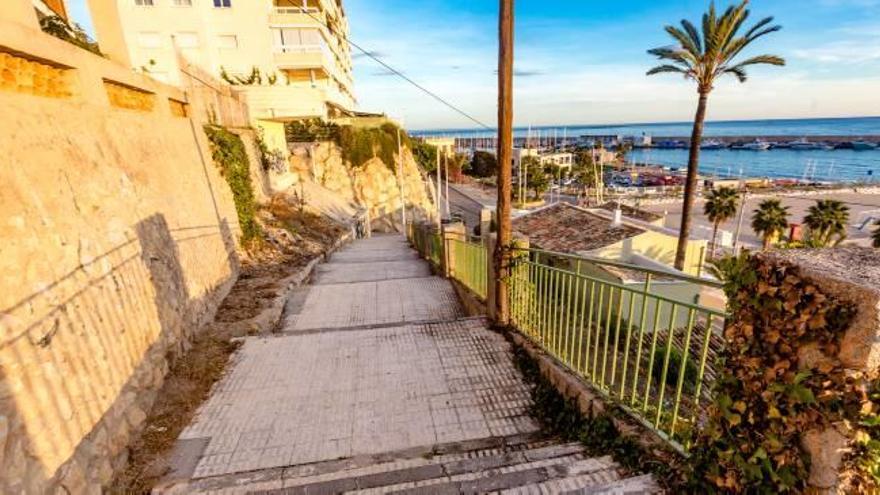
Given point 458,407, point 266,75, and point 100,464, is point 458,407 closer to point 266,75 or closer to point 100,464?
point 100,464

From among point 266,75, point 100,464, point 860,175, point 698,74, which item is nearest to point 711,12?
point 698,74

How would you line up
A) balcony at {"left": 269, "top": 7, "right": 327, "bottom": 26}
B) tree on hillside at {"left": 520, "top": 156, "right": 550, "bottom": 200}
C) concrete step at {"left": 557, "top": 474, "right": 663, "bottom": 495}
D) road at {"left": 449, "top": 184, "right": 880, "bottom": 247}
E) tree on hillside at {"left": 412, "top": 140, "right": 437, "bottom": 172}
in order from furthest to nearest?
1. tree on hillside at {"left": 520, "top": 156, "right": 550, "bottom": 200}
2. tree on hillside at {"left": 412, "top": 140, "right": 437, "bottom": 172}
3. road at {"left": 449, "top": 184, "right": 880, "bottom": 247}
4. balcony at {"left": 269, "top": 7, "right": 327, "bottom": 26}
5. concrete step at {"left": 557, "top": 474, "right": 663, "bottom": 495}

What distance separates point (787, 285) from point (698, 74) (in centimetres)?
1896

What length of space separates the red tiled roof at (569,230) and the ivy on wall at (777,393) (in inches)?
607

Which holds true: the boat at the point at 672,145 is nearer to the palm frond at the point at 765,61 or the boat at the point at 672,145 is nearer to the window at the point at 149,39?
the palm frond at the point at 765,61

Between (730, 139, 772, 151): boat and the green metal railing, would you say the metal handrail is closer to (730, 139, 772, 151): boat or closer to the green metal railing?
the green metal railing

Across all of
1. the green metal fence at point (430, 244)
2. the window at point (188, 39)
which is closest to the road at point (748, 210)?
the green metal fence at point (430, 244)

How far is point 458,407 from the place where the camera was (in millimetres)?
3943

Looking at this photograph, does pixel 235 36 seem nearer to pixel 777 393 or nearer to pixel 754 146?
pixel 777 393

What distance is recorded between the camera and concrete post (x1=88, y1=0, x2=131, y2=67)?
19.6 feet

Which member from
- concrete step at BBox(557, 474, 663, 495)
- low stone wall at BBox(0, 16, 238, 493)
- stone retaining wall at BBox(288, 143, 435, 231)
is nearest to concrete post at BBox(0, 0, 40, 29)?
low stone wall at BBox(0, 16, 238, 493)

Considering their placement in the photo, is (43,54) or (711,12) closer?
(43,54)

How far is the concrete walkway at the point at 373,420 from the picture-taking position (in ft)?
9.53

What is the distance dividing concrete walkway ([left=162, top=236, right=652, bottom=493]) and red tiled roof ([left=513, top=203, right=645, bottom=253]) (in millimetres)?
13139
